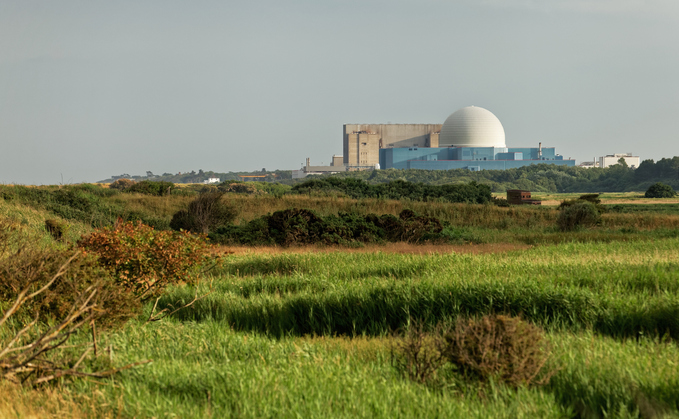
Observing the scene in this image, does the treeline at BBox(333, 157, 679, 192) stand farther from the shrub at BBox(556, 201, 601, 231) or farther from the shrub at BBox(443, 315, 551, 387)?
the shrub at BBox(443, 315, 551, 387)

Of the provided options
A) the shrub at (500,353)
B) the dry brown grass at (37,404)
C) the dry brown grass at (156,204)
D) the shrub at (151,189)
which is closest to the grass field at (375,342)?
the dry brown grass at (37,404)

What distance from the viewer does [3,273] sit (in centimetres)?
640

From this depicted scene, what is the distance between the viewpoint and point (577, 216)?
20312 millimetres

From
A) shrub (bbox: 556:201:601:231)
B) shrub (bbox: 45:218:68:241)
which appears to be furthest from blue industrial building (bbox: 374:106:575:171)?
shrub (bbox: 45:218:68:241)

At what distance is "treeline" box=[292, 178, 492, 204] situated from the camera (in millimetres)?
33250

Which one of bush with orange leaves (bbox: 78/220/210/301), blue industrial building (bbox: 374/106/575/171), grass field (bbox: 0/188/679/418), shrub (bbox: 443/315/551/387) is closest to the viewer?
grass field (bbox: 0/188/679/418)

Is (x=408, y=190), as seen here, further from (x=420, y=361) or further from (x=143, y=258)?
(x=420, y=361)

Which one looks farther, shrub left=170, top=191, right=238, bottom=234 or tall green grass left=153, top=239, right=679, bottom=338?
shrub left=170, top=191, right=238, bottom=234

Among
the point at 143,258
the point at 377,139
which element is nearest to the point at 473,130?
the point at 377,139

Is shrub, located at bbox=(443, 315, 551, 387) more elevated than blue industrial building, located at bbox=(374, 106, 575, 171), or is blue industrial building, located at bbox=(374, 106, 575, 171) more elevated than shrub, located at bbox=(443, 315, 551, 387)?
blue industrial building, located at bbox=(374, 106, 575, 171)

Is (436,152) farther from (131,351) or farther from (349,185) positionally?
(131,351)

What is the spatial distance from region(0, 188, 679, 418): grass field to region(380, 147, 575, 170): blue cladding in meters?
86.7

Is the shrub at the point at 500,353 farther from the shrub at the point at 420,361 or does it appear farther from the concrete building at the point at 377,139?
the concrete building at the point at 377,139

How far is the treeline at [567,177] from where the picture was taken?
2370 inches
